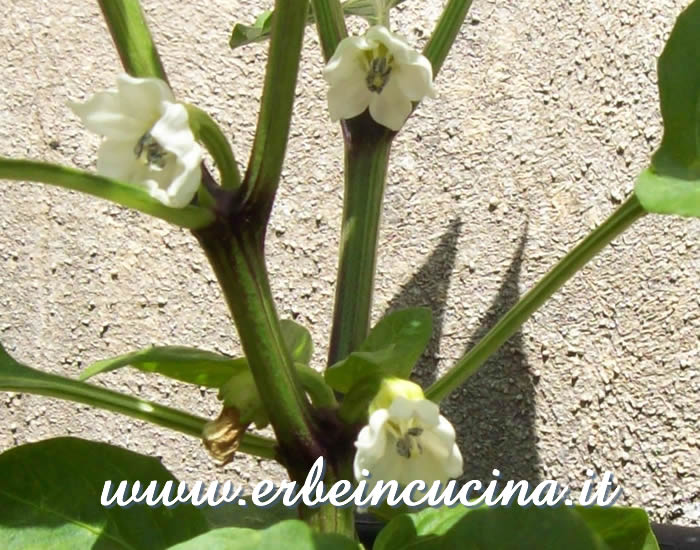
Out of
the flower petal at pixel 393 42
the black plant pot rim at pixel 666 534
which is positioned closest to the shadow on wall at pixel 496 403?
the black plant pot rim at pixel 666 534

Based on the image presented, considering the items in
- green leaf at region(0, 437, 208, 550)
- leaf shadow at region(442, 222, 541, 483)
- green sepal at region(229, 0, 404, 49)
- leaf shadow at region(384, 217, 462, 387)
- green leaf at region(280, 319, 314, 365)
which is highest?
green sepal at region(229, 0, 404, 49)

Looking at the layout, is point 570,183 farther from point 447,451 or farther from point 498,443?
point 447,451

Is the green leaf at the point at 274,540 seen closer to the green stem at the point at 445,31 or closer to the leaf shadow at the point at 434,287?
the green stem at the point at 445,31

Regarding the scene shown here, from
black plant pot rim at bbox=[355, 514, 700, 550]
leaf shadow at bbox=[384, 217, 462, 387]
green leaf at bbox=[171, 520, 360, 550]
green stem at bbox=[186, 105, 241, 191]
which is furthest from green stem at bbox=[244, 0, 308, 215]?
leaf shadow at bbox=[384, 217, 462, 387]

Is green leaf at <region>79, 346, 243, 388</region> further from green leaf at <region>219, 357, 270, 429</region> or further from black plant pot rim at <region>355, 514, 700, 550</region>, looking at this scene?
black plant pot rim at <region>355, 514, 700, 550</region>

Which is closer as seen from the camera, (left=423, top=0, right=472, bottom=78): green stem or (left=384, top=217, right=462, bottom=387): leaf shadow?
(left=423, top=0, right=472, bottom=78): green stem

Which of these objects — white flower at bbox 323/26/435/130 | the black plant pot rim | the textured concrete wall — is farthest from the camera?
the textured concrete wall

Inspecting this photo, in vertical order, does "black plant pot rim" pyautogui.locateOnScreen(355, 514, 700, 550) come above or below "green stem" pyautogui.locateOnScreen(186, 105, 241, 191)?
below

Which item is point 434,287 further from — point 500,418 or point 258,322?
point 258,322
